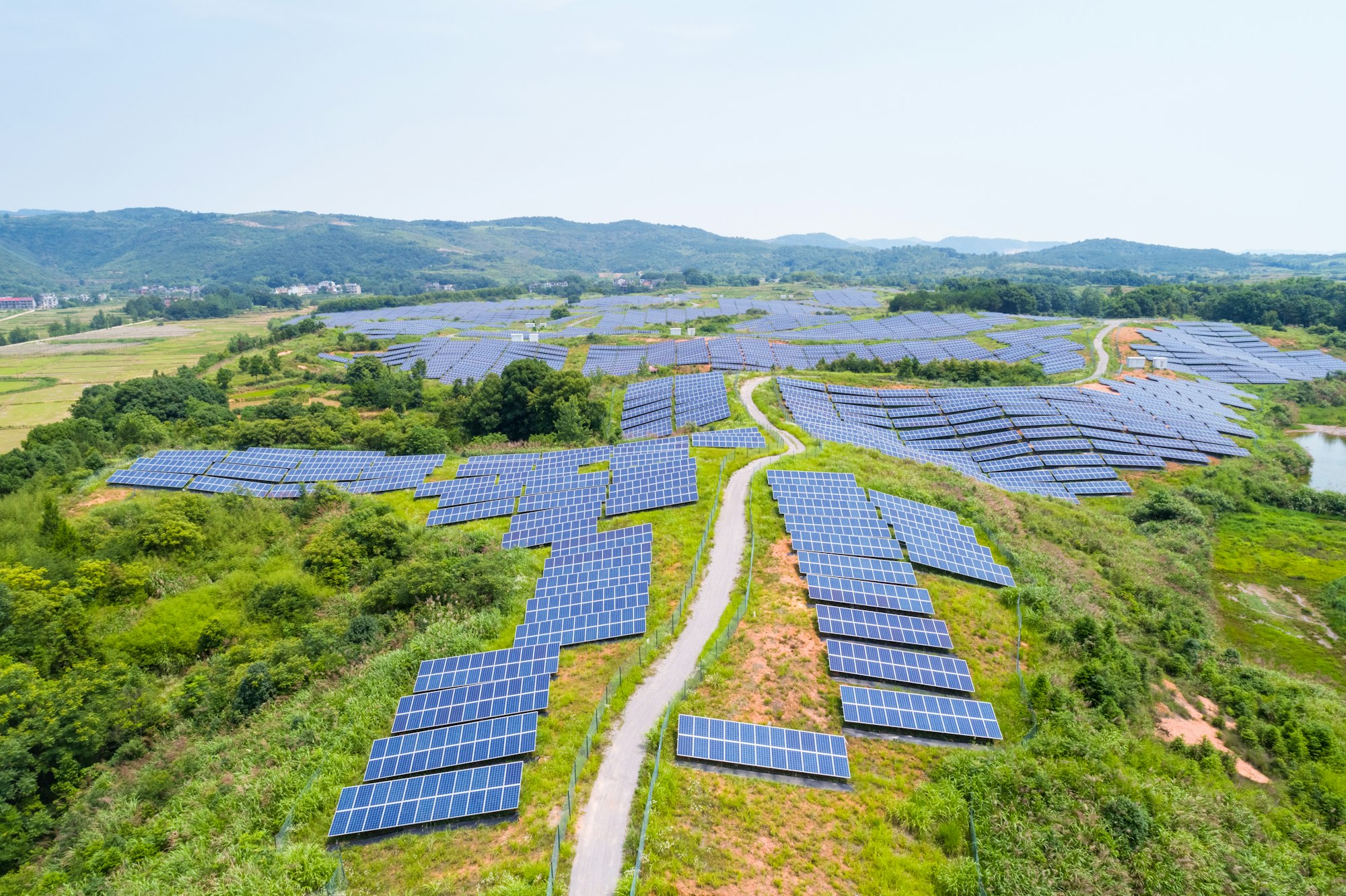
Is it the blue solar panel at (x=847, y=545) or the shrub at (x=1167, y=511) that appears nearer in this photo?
the blue solar panel at (x=847, y=545)

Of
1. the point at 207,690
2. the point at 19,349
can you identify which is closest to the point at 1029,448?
the point at 207,690

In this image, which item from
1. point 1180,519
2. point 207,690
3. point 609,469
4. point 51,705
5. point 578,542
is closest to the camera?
point 51,705

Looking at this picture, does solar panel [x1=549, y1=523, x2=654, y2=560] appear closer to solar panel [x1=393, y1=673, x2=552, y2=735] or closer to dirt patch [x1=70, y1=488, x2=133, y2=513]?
solar panel [x1=393, y1=673, x2=552, y2=735]

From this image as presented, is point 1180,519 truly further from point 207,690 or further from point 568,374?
point 207,690

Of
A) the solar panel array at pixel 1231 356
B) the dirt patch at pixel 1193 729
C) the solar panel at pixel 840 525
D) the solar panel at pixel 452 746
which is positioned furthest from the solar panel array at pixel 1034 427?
the solar panel at pixel 452 746

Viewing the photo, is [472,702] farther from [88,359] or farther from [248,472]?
[88,359]

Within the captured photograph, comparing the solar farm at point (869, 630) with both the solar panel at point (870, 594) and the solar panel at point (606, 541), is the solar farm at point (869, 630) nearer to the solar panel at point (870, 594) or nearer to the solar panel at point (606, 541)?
the solar panel at point (870, 594)
